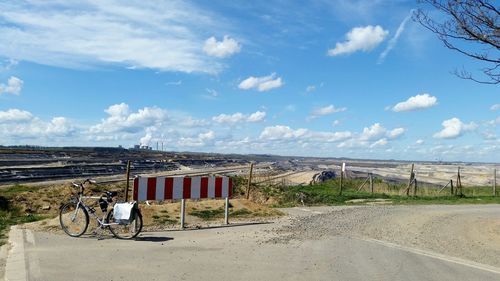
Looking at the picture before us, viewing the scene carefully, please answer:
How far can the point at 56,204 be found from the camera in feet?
61.6

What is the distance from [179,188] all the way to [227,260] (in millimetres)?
4299

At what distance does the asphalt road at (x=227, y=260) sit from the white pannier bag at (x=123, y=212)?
429 millimetres

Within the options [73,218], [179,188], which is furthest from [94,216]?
[179,188]

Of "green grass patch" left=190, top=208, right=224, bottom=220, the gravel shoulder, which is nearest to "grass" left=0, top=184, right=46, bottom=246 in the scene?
"green grass patch" left=190, top=208, right=224, bottom=220

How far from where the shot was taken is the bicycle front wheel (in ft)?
35.8

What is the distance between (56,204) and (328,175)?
164 feet

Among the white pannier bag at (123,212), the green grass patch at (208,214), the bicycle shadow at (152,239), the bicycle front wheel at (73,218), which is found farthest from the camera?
the green grass patch at (208,214)

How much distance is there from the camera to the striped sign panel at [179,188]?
11.9 m

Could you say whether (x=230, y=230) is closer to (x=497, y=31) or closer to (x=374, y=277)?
(x=374, y=277)

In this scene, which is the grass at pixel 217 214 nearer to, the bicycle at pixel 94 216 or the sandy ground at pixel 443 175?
the bicycle at pixel 94 216

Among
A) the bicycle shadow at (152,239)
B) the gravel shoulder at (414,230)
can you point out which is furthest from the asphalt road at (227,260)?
the gravel shoulder at (414,230)

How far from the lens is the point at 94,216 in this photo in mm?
11078

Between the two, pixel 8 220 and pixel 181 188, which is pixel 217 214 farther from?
pixel 8 220

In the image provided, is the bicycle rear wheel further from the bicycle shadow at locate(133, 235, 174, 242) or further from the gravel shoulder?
the gravel shoulder
